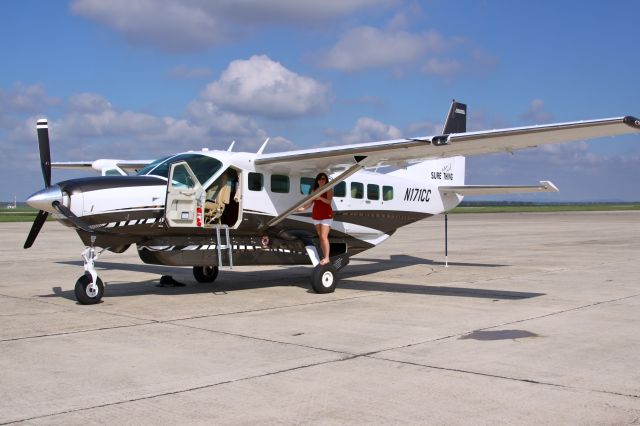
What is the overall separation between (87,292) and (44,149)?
316 cm

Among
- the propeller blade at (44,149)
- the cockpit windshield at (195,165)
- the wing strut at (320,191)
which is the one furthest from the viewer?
the propeller blade at (44,149)

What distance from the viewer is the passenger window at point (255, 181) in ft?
39.4

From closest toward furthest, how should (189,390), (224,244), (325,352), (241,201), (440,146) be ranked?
(189,390) < (325,352) < (440,146) < (224,244) < (241,201)

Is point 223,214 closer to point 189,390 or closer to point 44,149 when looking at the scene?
point 44,149

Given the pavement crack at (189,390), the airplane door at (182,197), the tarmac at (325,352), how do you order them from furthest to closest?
the airplane door at (182,197), the tarmac at (325,352), the pavement crack at (189,390)

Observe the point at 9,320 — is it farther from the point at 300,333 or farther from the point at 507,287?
the point at 507,287

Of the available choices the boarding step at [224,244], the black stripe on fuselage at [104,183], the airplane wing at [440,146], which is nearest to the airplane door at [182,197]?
the black stripe on fuselage at [104,183]

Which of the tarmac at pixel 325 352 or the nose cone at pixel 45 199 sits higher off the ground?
the nose cone at pixel 45 199

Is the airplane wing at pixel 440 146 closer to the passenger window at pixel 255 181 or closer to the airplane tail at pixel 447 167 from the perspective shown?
the passenger window at pixel 255 181

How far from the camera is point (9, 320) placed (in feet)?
29.5

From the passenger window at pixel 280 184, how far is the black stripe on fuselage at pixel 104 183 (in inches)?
89.8

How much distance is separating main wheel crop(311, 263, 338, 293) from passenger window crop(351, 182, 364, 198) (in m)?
2.53

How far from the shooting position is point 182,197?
10.9 metres

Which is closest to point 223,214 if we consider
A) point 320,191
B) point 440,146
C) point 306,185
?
point 320,191
